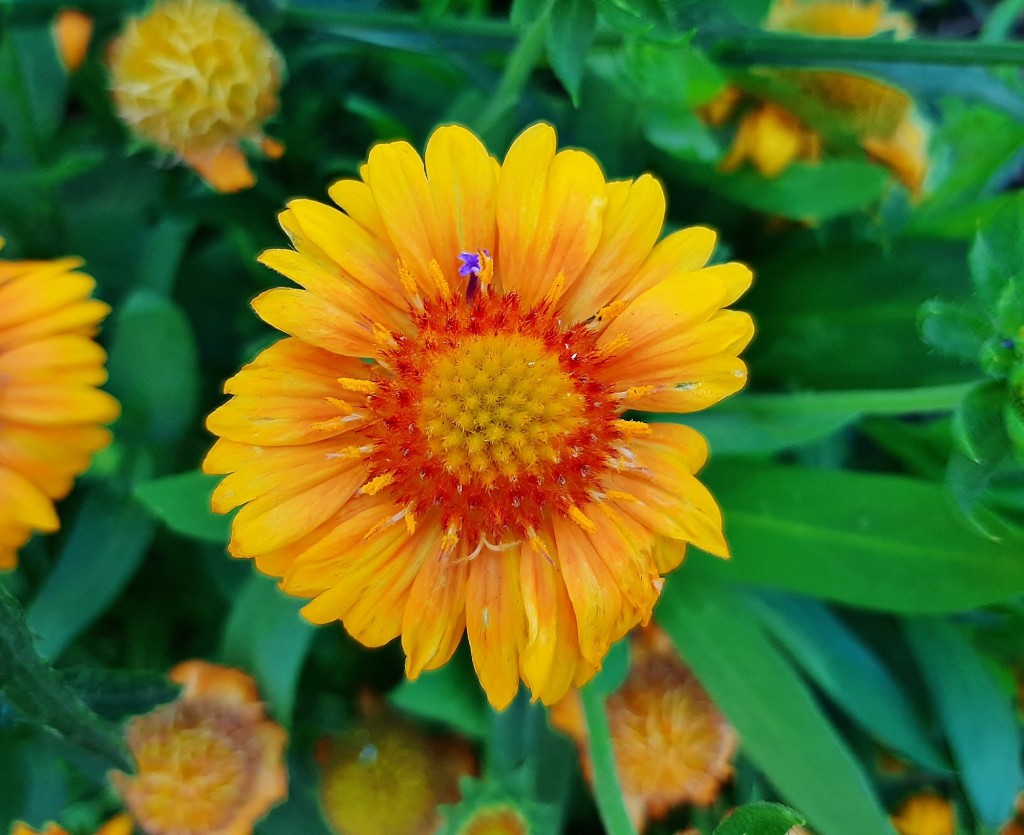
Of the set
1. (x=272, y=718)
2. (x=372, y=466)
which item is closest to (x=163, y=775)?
(x=272, y=718)

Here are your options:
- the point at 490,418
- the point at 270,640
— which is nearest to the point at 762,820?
the point at 490,418

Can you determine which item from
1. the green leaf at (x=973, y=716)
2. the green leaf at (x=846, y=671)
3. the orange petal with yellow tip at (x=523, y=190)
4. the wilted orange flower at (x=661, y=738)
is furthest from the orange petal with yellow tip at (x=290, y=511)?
the green leaf at (x=973, y=716)

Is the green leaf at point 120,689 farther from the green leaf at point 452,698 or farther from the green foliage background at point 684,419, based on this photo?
the green leaf at point 452,698

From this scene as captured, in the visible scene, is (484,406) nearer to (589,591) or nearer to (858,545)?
(589,591)

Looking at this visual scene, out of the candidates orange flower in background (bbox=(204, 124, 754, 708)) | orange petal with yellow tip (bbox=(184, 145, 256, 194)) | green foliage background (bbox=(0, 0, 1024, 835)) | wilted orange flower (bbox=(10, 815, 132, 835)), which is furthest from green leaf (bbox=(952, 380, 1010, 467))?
wilted orange flower (bbox=(10, 815, 132, 835))

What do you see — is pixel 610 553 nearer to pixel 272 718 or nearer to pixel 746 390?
pixel 272 718

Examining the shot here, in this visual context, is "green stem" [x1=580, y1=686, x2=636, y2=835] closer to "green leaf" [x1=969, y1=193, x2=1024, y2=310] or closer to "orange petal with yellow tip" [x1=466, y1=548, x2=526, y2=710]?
"orange petal with yellow tip" [x1=466, y1=548, x2=526, y2=710]
